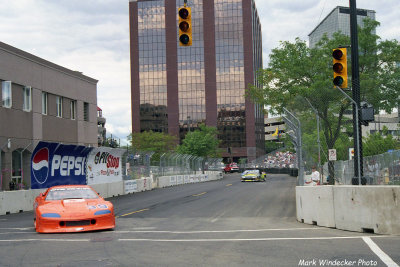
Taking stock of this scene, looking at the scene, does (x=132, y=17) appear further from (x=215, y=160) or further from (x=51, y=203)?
(x=51, y=203)

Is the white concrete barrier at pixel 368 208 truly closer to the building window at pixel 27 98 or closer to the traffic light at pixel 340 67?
the traffic light at pixel 340 67

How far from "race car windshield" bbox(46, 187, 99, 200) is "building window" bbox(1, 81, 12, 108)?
17305 millimetres

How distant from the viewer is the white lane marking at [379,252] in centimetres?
739

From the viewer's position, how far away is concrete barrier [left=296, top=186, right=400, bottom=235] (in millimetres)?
10883

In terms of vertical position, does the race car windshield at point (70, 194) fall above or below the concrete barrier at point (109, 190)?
above

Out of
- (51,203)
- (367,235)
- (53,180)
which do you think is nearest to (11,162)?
(53,180)

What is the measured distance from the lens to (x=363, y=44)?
28.5 metres

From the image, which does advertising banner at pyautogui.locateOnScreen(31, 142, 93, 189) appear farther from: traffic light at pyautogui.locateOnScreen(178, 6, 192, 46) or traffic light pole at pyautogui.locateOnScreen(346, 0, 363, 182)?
traffic light pole at pyautogui.locateOnScreen(346, 0, 363, 182)

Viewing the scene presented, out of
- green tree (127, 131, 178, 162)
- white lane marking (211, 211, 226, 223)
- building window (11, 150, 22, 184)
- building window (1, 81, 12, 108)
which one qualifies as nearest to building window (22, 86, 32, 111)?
building window (1, 81, 12, 108)

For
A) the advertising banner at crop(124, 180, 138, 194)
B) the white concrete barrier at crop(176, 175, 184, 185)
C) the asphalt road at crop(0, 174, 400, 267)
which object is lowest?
the white concrete barrier at crop(176, 175, 184, 185)

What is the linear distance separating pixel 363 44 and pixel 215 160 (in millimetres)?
42856

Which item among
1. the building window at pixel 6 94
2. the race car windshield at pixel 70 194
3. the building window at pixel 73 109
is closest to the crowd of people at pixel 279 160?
the building window at pixel 73 109

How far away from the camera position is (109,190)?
3023cm

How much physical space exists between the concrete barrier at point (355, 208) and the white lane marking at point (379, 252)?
29.8 inches
